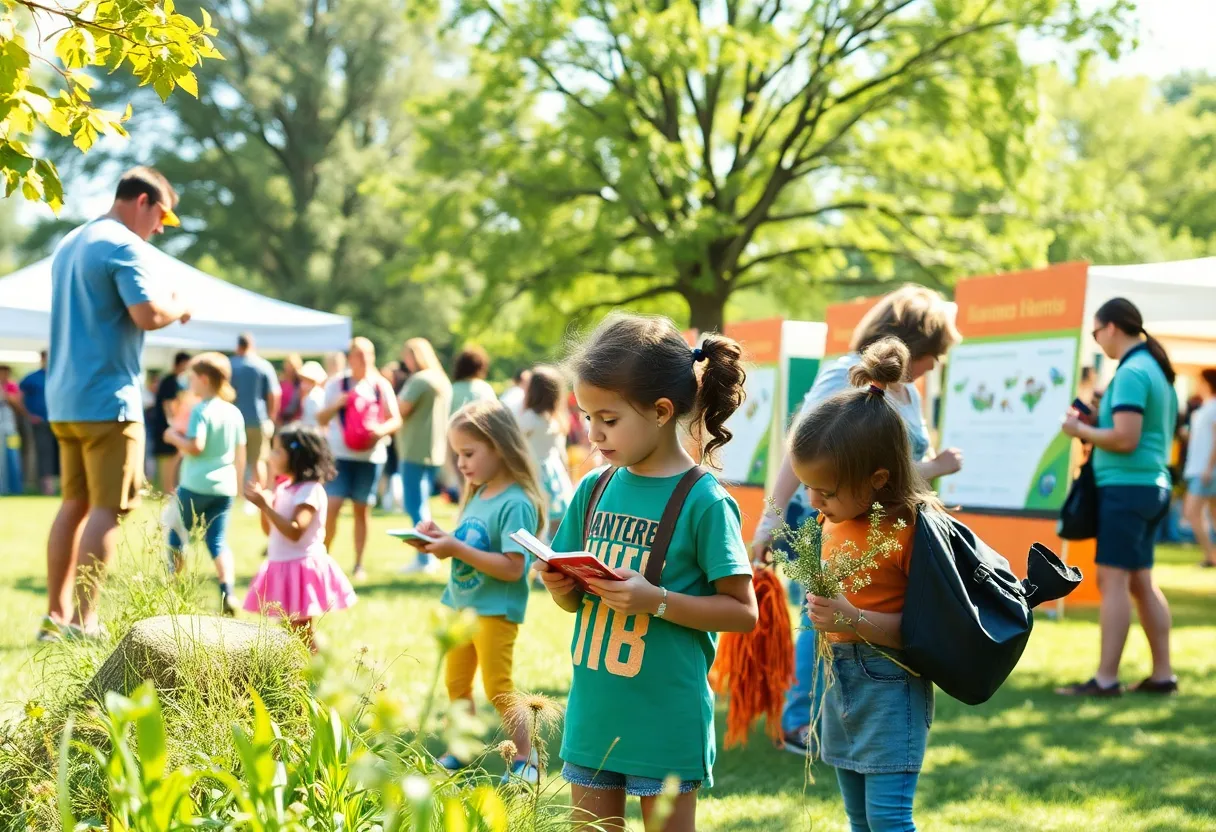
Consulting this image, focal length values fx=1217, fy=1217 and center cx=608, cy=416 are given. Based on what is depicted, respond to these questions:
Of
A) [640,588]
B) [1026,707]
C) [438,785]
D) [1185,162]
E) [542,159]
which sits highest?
[1185,162]

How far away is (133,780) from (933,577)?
1910mm

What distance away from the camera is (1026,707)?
632 centimetres

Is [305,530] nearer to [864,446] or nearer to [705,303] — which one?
[864,446]

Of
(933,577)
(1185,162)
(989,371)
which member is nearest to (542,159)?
(989,371)

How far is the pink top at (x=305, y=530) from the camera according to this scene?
235 inches

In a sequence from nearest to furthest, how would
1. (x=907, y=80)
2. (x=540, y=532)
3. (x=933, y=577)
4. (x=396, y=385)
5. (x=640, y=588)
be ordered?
(x=640, y=588) → (x=933, y=577) → (x=540, y=532) → (x=396, y=385) → (x=907, y=80)

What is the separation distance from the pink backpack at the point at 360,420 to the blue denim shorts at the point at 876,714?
678cm

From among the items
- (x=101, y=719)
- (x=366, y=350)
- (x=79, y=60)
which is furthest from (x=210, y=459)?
(x=101, y=719)

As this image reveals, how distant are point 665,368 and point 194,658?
4.94 feet

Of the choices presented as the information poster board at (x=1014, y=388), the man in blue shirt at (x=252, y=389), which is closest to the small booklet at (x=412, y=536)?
the information poster board at (x=1014, y=388)

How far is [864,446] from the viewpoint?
3.08 meters

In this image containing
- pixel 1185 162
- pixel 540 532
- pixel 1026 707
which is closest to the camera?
pixel 540 532

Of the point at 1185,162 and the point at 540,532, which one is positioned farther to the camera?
the point at 1185,162

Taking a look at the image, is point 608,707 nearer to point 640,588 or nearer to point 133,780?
point 640,588
